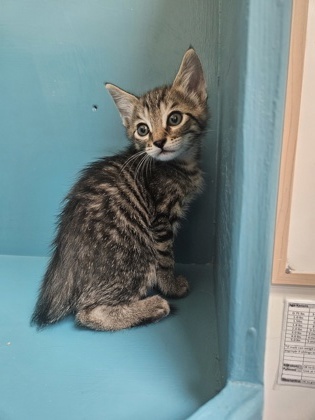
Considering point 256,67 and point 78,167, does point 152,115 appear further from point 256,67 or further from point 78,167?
point 256,67

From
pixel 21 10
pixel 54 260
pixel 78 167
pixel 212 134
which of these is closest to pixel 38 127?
pixel 78 167

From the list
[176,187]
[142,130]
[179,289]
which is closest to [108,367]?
[179,289]

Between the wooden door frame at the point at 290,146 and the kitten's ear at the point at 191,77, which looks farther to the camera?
the kitten's ear at the point at 191,77

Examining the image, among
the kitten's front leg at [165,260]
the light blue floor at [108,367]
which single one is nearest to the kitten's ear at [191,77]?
the kitten's front leg at [165,260]

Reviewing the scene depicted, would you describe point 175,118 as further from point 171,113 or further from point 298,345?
→ point 298,345

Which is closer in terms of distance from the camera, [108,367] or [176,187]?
[108,367]

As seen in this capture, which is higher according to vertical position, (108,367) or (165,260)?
(165,260)

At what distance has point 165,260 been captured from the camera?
1.10 m

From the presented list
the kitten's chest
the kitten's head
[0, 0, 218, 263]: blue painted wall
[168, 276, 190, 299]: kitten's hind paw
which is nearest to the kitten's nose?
the kitten's head

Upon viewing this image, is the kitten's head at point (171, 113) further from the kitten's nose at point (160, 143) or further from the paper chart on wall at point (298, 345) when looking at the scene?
the paper chart on wall at point (298, 345)

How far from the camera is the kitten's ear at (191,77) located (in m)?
0.99

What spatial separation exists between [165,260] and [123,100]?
0.47 m

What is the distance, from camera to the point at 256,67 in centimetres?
54

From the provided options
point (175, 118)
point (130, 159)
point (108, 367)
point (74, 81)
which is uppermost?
point (74, 81)
